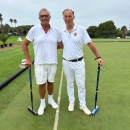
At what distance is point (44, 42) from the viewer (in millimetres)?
3430

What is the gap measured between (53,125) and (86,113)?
0.69 metres

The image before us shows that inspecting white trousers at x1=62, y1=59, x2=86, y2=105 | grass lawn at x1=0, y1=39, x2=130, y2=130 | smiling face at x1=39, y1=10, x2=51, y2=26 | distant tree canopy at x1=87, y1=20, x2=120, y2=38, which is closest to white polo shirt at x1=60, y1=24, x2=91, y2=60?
white trousers at x1=62, y1=59, x2=86, y2=105

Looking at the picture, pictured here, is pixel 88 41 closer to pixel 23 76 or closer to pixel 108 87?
pixel 108 87

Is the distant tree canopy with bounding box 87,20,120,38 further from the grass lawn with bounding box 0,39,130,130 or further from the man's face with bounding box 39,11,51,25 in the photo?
the man's face with bounding box 39,11,51,25

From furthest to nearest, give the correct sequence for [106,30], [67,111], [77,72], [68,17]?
[106,30] < [67,111] < [77,72] < [68,17]

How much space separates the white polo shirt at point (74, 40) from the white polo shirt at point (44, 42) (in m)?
0.17

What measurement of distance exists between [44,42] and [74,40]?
1.69 ft

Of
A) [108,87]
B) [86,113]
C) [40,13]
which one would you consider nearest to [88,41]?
[40,13]

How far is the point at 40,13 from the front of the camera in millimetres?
3416

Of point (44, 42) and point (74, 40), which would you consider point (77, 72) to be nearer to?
point (74, 40)

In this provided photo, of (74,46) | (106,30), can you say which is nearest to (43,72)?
(74,46)

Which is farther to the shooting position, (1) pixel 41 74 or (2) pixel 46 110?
(2) pixel 46 110

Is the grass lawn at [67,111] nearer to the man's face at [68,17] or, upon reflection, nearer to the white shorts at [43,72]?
the white shorts at [43,72]

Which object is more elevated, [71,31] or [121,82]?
[71,31]
